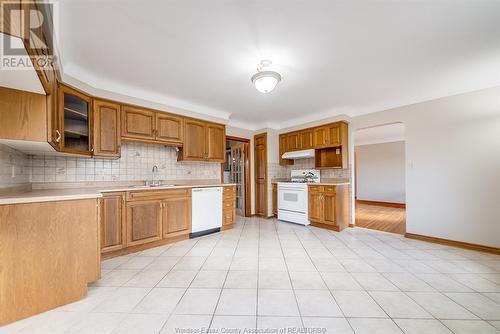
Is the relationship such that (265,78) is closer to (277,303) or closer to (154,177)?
(277,303)

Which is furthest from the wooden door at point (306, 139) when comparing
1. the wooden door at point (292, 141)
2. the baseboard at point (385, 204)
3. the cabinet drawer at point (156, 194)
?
the baseboard at point (385, 204)

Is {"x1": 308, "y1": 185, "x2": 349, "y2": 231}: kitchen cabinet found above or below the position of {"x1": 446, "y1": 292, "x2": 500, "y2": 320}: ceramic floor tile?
above

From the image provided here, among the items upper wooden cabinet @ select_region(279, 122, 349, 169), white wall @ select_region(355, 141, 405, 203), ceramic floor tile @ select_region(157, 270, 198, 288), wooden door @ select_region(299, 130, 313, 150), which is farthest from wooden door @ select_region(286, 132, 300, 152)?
white wall @ select_region(355, 141, 405, 203)

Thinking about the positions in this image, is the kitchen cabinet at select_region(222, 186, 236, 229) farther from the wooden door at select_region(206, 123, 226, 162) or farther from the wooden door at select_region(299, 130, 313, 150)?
the wooden door at select_region(299, 130, 313, 150)

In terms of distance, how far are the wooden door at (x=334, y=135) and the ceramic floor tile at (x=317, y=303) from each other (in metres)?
2.93

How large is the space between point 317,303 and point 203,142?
298 cm

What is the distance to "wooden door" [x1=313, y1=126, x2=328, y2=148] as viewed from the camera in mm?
4168

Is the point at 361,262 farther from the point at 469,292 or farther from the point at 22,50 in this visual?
the point at 22,50

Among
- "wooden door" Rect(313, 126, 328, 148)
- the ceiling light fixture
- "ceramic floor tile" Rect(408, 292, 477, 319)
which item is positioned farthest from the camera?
"wooden door" Rect(313, 126, 328, 148)

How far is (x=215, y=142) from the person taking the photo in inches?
153

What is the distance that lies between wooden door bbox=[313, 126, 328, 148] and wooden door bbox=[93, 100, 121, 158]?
11.9ft

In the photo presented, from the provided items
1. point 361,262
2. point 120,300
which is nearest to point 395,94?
point 361,262

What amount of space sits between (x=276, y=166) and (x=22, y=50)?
4578 millimetres

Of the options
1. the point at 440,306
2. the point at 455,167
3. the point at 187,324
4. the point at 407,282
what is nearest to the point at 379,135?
the point at 455,167
